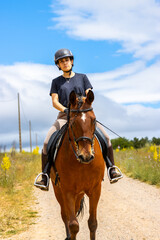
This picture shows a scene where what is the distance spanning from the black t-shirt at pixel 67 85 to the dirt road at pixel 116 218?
3.13 meters

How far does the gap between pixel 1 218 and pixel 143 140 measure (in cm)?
3320

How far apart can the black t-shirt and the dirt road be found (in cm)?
313

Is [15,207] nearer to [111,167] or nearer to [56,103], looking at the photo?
[111,167]

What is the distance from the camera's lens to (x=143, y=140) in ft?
133

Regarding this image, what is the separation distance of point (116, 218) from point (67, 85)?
161 inches

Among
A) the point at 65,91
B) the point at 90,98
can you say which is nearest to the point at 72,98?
the point at 90,98

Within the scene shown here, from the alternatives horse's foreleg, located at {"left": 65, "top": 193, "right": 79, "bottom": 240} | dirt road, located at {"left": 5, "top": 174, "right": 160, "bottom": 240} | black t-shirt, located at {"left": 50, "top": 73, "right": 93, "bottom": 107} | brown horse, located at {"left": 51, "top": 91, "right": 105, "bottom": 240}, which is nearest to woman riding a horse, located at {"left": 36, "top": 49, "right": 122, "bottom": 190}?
black t-shirt, located at {"left": 50, "top": 73, "right": 93, "bottom": 107}

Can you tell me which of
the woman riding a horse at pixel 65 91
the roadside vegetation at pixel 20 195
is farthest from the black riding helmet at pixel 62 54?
the roadside vegetation at pixel 20 195

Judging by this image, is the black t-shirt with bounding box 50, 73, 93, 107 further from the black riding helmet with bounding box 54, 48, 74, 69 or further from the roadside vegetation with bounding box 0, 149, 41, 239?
the roadside vegetation with bounding box 0, 149, 41, 239

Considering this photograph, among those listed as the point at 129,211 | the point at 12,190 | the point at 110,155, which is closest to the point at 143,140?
the point at 12,190

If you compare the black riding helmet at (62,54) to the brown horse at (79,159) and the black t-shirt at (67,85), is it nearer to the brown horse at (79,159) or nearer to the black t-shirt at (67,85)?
the black t-shirt at (67,85)

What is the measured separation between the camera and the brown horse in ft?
14.8

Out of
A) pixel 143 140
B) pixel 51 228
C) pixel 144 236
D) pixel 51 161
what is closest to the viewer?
pixel 51 161

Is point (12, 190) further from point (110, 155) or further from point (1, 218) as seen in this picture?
point (110, 155)
